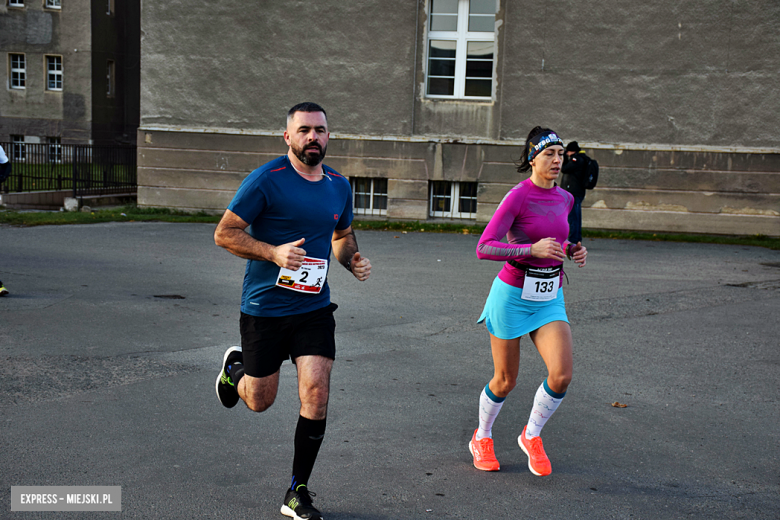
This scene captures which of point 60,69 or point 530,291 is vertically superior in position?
point 60,69

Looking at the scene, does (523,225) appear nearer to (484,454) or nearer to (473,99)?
(484,454)

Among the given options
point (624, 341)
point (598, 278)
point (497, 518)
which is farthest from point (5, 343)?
point (598, 278)

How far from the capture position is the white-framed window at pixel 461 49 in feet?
62.7

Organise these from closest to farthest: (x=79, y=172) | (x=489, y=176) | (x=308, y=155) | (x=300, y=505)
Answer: (x=300, y=505), (x=308, y=155), (x=489, y=176), (x=79, y=172)

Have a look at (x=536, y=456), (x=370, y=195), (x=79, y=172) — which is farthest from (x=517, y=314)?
(x=79, y=172)

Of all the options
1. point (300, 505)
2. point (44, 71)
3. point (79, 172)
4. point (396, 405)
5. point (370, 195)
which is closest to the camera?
point (300, 505)

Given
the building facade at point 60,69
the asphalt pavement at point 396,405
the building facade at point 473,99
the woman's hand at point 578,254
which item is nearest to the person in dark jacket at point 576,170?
the asphalt pavement at point 396,405

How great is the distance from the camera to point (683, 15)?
17.7 metres

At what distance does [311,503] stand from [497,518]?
893mm

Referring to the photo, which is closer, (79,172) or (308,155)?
(308,155)

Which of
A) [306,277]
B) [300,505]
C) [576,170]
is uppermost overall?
[576,170]

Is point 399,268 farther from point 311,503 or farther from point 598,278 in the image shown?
point 311,503

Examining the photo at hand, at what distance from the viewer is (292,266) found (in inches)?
151

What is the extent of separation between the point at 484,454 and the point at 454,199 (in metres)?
15.3
